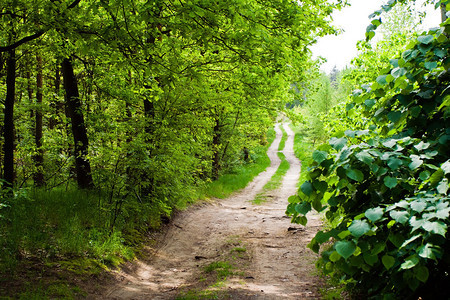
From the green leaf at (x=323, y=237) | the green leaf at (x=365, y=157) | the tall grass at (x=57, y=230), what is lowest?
the tall grass at (x=57, y=230)

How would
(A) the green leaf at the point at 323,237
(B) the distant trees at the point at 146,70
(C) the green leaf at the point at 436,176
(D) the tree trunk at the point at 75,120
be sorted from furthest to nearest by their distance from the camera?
(D) the tree trunk at the point at 75,120
(B) the distant trees at the point at 146,70
(A) the green leaf at the point at 323,237
(C) the green leaf at the point at 436,176

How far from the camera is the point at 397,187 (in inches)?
98.7

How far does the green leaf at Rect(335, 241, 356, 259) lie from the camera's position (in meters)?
2.04

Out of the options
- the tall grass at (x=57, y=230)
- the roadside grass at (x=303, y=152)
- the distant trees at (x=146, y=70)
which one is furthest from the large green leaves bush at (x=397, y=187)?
the tall grass at (x=57, y=230)

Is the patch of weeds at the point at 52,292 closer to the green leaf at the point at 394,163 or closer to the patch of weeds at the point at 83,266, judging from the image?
the patch of weeds at the point at 83,266

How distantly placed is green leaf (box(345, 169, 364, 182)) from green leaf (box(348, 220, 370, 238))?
0.32m

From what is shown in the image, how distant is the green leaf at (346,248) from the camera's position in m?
2.04

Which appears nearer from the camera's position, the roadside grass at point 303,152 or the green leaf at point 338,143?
the green leaf at point 338,143

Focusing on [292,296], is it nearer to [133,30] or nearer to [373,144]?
[373,144]

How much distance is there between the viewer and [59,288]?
5148mm

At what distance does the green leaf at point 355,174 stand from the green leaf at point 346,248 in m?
0.46

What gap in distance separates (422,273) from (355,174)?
2.38ft

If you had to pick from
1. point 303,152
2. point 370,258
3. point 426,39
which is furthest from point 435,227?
point 303,152

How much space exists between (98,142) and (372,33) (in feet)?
28.0
